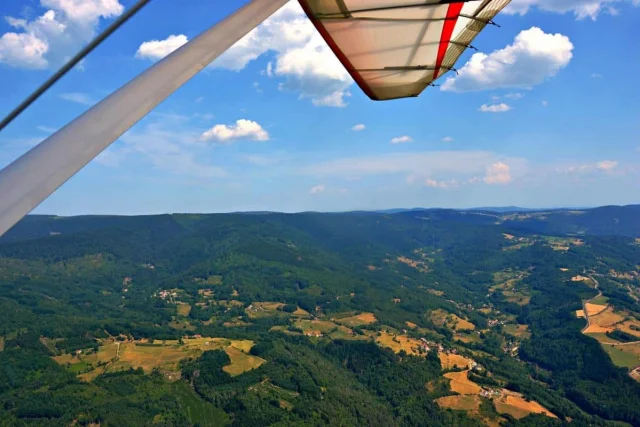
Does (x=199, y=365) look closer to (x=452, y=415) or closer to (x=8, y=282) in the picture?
(x=452, y=415)

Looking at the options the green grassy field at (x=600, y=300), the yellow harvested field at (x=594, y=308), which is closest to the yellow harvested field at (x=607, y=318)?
the yellow harvested field at (x=594, y=308)

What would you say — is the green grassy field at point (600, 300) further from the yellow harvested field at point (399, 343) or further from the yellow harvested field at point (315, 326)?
the yellow harvested field at point (315, 326)

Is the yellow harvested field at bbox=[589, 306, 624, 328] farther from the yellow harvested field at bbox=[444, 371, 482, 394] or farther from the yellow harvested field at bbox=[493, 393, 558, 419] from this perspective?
the yellow harvested field at bbox=[493, 393, 558, 419]

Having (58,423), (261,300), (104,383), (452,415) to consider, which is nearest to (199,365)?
(104,383)

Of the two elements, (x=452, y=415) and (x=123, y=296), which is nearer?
(x=452, y=415)

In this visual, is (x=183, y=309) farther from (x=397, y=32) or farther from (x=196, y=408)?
(x=397, y=32)

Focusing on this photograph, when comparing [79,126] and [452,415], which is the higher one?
[79,126]
